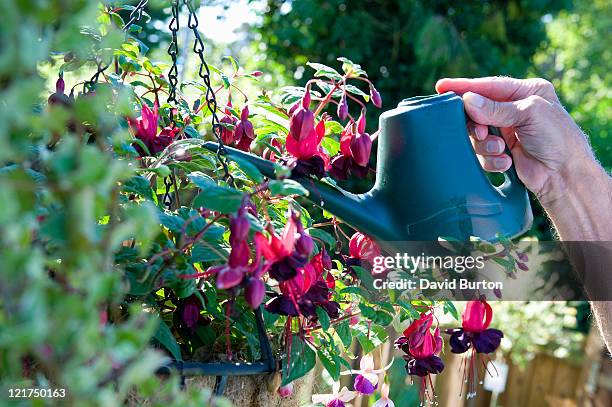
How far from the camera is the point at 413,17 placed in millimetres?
3961

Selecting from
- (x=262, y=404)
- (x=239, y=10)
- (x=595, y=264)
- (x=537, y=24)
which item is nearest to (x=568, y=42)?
(x=537, y=24)

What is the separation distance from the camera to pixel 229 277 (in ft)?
1.62

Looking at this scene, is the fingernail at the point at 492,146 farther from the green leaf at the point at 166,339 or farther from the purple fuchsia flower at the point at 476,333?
the green leaf at the point at 166,339

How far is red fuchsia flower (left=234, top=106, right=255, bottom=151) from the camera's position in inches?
31.9

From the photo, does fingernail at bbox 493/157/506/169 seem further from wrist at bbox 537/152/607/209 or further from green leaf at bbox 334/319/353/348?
green leaf at bbox 334/319/353/348

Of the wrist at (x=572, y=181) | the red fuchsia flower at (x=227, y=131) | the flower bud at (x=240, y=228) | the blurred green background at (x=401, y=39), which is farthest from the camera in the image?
the blurred green background at (x=401, y=39)

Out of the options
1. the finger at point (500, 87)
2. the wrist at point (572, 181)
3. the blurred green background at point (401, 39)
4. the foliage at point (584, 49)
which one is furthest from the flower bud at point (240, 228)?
the foliage at point (584, 49)

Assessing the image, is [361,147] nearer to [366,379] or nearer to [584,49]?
[366,379]

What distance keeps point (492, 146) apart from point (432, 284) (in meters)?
0.25

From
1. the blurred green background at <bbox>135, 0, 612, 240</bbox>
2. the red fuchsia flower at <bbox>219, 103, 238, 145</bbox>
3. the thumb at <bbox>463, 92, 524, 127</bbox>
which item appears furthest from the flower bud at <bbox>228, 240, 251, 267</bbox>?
the blurred green background at <bbox>135, 0, 612, 240</bbox>

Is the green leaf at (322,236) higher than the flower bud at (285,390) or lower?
higher

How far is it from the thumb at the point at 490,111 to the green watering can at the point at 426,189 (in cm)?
7

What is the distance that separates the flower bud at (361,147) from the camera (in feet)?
2.41

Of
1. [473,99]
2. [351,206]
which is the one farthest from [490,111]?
[351,206]
